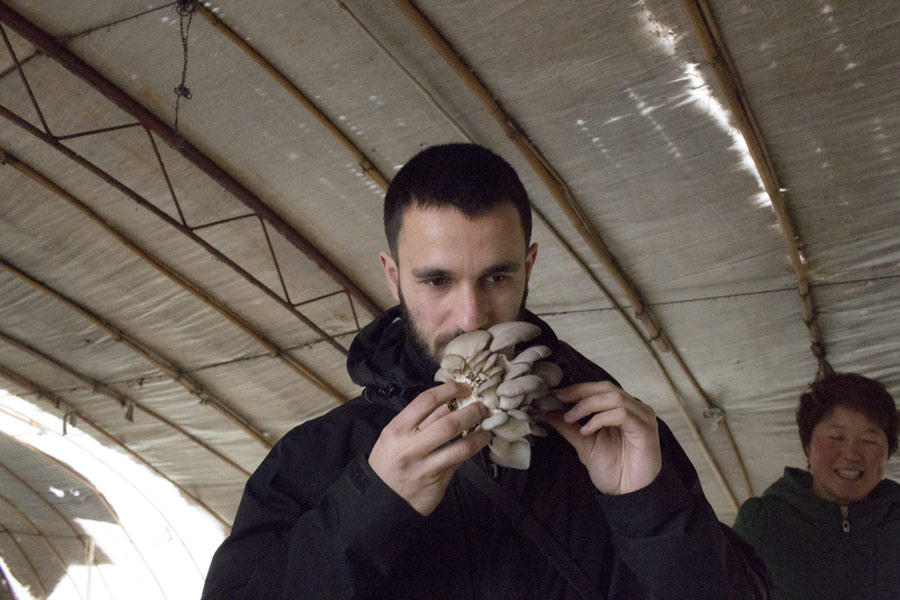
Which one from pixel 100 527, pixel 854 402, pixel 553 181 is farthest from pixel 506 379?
pixel 100 527

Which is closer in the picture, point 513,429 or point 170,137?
point 513,429

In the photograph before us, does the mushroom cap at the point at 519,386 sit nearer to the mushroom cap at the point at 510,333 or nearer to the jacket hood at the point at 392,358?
the mushroom cap at the point at 510,333

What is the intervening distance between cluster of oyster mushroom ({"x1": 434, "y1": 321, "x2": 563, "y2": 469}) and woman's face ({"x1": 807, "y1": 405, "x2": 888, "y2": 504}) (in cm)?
314

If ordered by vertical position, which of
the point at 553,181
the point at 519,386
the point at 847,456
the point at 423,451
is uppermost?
the point at 553,181

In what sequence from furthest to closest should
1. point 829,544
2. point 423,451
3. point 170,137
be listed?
1. point 170,137
2. point 829,544
3. point 423,451

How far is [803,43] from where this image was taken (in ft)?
21.8

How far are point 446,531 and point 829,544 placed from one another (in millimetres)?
3124

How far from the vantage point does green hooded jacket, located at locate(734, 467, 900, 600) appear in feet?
13.5

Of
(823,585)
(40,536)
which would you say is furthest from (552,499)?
(40,536)

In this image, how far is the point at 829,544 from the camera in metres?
4.30

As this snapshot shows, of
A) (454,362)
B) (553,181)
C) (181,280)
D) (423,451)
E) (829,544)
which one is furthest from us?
(181,280)

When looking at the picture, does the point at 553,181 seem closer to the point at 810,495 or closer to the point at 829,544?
the point at 810,495

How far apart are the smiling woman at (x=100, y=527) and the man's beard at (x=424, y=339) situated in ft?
53.8

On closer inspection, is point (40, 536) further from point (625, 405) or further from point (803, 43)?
point (625, 405)
